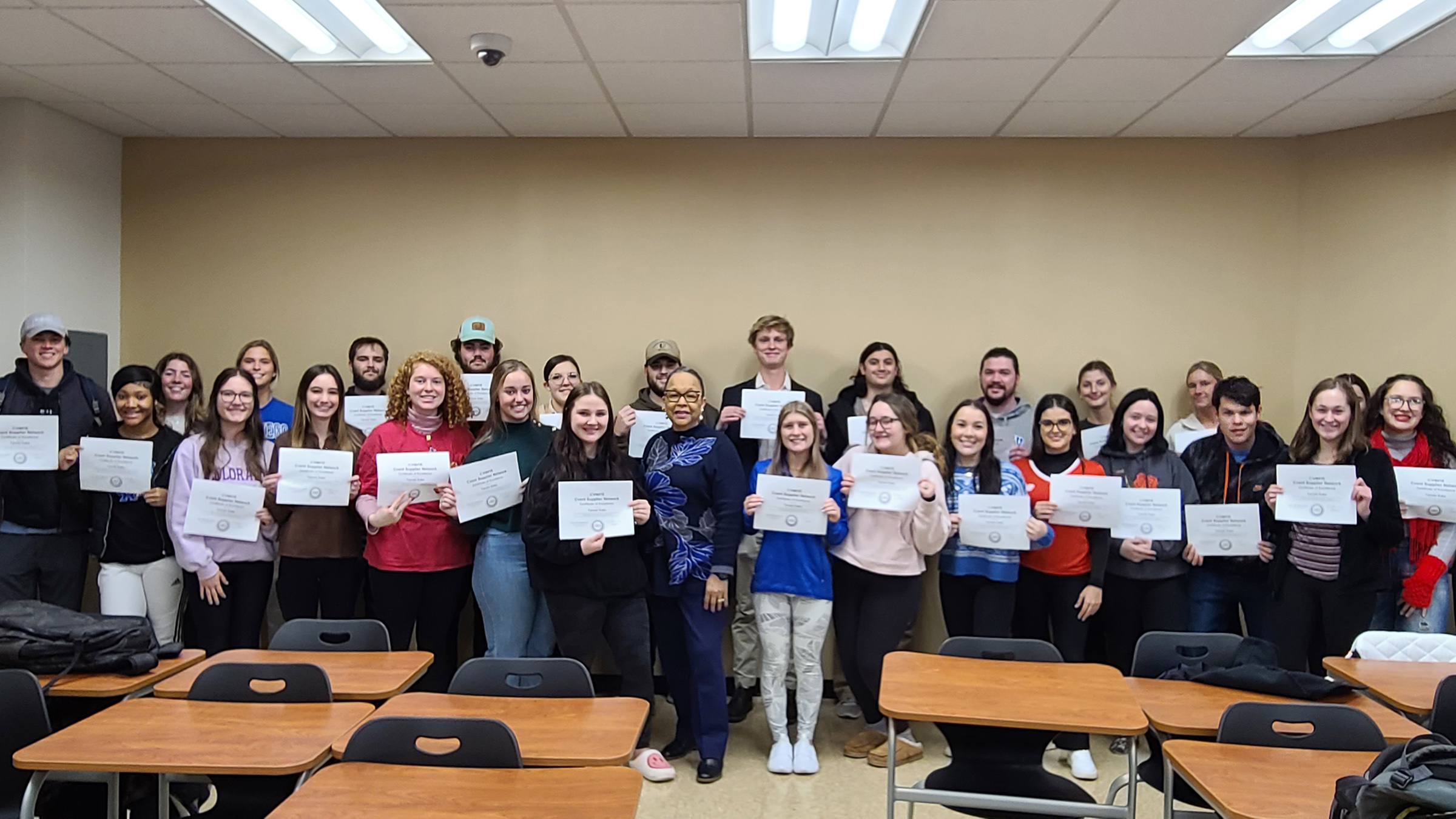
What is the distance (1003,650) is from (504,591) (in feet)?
6.51

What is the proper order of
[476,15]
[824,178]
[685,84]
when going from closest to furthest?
1. [476,15]
2. [685,84]
3. [824,178]

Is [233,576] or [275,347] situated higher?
[275,347]

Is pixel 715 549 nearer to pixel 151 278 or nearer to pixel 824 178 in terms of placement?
pixel 824 178

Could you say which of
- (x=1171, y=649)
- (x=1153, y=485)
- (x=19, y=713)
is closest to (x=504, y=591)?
(x=19, y=713)

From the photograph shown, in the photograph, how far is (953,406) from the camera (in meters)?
5.27

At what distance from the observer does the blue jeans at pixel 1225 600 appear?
391 cm

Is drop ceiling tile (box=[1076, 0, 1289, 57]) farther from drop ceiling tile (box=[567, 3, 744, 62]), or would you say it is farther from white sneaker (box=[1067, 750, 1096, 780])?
white sneaker (box=[1067, 750, 1096, 780])

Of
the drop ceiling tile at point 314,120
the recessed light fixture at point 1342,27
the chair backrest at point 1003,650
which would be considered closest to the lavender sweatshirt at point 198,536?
the drop ceiling tile at point 314,120

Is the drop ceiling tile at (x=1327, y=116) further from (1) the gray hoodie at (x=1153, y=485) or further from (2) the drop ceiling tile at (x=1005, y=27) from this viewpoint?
(1) the gray hoodie at (x=1153, y=485)

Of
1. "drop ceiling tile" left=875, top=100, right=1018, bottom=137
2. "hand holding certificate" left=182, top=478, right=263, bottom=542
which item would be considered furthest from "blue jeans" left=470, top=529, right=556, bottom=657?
"drop ceiling tile" left=875, top=100, right=1018, bottom=137

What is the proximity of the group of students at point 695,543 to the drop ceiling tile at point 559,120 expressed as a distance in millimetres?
1564

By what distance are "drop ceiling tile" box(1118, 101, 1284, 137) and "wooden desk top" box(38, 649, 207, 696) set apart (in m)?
4.79

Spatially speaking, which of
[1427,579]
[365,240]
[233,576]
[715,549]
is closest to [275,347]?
[365,240]

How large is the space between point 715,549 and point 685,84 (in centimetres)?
215
